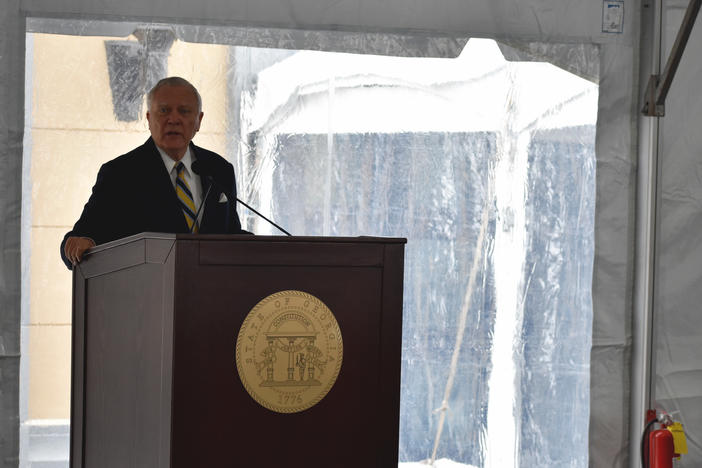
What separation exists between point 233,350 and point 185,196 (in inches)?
32.1

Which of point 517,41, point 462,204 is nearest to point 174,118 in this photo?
point 462,204

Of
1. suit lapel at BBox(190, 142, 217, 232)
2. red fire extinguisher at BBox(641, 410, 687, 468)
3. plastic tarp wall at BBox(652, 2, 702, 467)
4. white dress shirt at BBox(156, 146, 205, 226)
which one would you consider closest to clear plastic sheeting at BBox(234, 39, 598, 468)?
plastic tarp wall at BBox(652, 2, 702, 467)

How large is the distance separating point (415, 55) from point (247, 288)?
1946 mm

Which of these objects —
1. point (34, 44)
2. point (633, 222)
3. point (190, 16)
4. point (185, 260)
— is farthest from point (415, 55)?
point (185, 260)

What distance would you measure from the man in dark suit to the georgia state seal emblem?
52 centimetres

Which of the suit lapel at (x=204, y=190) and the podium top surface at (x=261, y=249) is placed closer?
the podium top surface at (x=261, y=249)

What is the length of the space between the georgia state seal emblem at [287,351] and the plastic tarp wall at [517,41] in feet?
5.88

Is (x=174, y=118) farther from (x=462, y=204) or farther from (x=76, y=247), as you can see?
(x=462, y=204)

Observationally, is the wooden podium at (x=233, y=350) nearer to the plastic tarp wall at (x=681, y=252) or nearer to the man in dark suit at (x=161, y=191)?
the man in dark suit at (x=161, y=191)

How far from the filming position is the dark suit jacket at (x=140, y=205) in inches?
92.2

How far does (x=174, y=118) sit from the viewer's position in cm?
254

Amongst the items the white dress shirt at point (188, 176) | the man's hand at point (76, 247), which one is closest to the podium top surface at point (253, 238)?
the man's hand at point (76, 247)

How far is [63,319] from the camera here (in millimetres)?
3262

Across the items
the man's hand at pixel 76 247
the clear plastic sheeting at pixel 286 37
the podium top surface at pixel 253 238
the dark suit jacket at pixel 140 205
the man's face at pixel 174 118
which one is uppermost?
the clear plastic sheeting at pixel 286 37
